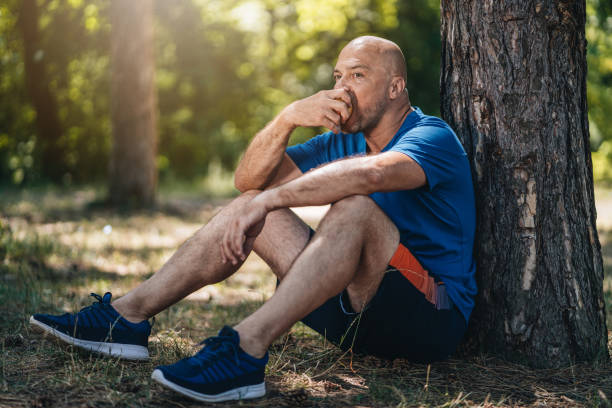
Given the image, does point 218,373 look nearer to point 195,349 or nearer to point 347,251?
point 347,251

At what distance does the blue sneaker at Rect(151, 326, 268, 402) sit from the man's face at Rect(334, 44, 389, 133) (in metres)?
1.22

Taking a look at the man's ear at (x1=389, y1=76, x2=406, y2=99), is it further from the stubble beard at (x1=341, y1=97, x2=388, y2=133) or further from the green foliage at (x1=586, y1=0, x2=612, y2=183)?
the green foliage at (x1=586, y1=0, x2=612, y2=183)

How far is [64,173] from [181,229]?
6.37 m

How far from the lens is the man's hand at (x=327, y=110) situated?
2.91m

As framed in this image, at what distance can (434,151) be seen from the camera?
265 centimetres

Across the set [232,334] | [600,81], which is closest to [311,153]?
[232,334]

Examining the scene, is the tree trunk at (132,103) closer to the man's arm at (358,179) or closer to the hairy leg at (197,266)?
the hairy leg at (197,266)

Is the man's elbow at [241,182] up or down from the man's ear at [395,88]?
down

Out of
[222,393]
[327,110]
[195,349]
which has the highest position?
[327,110]

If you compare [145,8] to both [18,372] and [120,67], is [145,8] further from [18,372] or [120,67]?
[18,372]

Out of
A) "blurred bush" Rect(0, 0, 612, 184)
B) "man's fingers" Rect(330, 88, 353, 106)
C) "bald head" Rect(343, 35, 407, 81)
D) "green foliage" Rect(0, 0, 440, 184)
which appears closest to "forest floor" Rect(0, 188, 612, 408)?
"man's fingers" Rect(330, 88, 353, 106)

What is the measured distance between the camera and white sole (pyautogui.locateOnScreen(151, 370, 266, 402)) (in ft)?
7.47

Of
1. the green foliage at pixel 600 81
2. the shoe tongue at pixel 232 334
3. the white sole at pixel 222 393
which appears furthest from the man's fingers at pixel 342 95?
the green foliage at pixel 600 81

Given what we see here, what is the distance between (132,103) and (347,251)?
7150 mm
